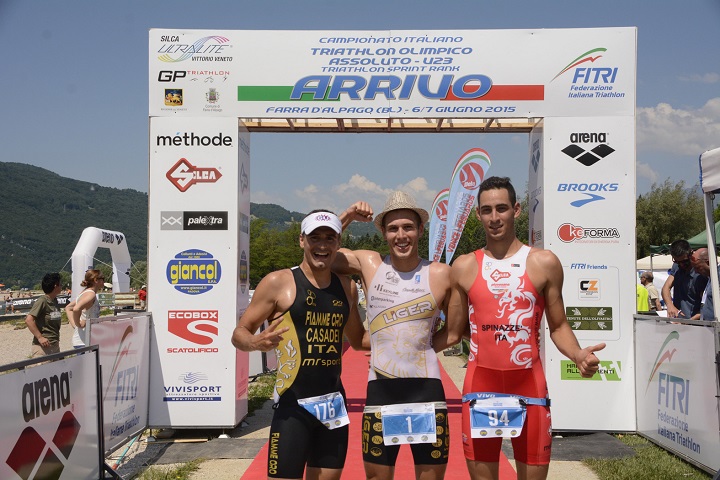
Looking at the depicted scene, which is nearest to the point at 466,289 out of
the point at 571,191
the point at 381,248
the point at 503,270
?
the point at 503,270

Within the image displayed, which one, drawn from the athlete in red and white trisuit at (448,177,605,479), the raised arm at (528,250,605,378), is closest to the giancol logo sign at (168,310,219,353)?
the athlete in red and white trisuit at (448,177,605,479)

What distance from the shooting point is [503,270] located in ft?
13.2

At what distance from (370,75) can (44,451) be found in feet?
17.0

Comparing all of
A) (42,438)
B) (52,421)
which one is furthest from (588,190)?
(42,438)

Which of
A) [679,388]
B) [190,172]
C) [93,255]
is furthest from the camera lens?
[93,255]

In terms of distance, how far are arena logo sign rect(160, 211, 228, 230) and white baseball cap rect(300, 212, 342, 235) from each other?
14.0 ft

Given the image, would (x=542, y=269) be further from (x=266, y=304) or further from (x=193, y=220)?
(x=193, y=220)

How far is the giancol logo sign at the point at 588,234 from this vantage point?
7.96m

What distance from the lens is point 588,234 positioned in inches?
314

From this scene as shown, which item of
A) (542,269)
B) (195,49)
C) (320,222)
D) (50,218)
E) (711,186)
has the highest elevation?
(50,218)

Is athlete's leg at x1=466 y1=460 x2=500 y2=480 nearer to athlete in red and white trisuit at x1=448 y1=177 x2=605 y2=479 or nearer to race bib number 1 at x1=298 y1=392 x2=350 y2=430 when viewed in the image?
athlete in red and white trisuit at x1=448 y1=177 x2=605 y2=479

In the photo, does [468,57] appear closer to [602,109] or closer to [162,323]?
[602,109]

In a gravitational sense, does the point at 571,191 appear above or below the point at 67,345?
above

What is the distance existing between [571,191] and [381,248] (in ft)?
206
